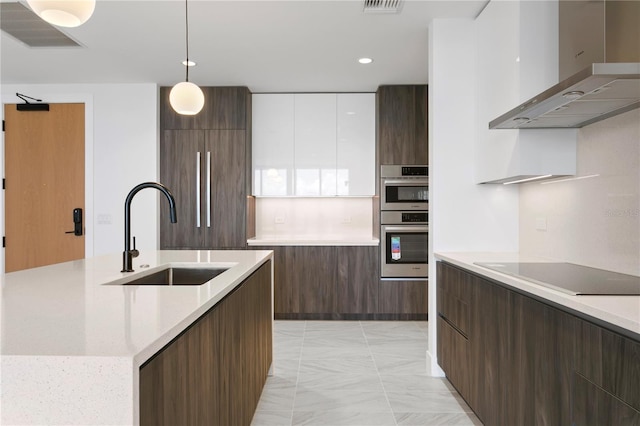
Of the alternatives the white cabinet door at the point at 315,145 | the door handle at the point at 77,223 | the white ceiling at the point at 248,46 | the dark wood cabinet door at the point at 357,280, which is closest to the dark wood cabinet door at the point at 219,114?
the white ceiling at the point at 248,46

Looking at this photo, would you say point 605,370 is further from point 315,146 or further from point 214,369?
point 315,146

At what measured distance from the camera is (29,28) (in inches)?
125

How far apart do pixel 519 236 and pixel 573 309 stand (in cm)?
176

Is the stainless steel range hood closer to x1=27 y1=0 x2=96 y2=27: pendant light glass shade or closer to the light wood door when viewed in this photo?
x1=27 y1=0 x2=96 y2=27: pendant light glass shade

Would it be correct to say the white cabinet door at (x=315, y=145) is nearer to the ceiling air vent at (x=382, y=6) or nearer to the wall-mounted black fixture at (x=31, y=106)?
the ceiling air vent at (x=382, y=6)

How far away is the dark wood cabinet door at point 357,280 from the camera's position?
454 cm

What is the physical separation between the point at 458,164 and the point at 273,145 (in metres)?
2.35

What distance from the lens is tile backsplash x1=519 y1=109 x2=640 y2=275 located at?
73.7 inches

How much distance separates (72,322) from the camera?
38.7 inches

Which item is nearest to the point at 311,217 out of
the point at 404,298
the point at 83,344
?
the point at 404,298

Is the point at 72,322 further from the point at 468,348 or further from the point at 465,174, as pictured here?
the point at 465,174

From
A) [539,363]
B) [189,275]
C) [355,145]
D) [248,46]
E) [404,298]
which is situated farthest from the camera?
[355,145]

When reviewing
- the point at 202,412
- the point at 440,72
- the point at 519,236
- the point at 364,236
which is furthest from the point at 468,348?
the point at 364,236

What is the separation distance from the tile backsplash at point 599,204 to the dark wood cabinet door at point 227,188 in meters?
2.91
